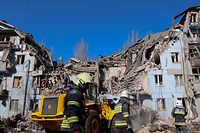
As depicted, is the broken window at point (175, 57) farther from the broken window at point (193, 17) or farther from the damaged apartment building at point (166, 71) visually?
the broken window at point (193, 17)

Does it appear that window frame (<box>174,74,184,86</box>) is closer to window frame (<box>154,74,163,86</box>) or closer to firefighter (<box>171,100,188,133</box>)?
window frame (<box>154,74,163,86</box>)

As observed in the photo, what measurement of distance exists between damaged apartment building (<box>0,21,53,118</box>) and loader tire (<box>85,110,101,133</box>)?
62.0ft

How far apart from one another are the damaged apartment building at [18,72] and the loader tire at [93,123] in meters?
18.9

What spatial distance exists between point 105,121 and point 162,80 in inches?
706

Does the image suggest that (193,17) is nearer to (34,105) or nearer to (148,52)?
(148,52)

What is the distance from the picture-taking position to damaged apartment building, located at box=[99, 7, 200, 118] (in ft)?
84.7

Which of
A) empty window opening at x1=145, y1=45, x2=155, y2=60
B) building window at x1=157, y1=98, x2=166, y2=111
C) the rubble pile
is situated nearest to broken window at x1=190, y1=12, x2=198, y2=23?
empty window opening at x1=145, y1=45, x2=155, y2=60

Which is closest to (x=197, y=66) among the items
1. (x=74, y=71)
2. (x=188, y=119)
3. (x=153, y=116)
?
(x=188, y=119)

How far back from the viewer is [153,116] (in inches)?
892

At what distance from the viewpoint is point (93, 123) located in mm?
8977

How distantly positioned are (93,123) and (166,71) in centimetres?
1985

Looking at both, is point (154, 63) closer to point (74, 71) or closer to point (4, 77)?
point (74, 71)

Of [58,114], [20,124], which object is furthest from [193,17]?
[58,114]

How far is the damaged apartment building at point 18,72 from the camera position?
2687cm
